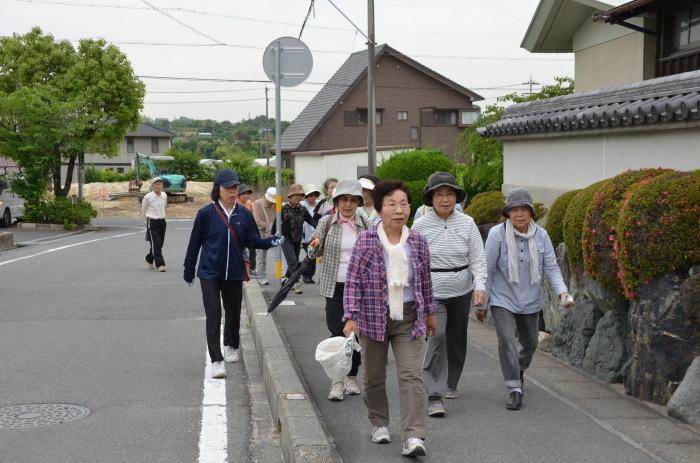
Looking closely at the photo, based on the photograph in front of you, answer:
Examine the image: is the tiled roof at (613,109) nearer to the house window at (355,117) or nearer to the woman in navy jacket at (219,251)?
the woman in navy jacket at (219,251)

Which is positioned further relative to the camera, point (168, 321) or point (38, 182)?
point (38, 182)

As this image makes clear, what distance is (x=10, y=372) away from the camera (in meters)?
7.80

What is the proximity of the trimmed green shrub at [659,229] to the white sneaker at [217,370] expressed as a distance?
137 inches

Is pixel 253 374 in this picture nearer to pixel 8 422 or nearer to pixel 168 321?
pixel 8 422

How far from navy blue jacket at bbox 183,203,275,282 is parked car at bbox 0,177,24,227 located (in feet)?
89.9

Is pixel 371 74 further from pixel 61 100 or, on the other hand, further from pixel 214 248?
pixel 61 100

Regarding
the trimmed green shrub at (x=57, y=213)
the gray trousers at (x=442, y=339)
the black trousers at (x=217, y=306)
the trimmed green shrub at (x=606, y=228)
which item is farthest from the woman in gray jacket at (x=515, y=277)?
the trimmed green shrub at (x=57, y=213)

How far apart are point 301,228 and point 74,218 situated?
22722 mm

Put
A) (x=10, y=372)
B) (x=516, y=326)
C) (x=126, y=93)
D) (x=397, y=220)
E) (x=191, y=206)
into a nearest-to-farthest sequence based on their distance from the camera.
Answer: (x=397, y=220) → (x=516, y=326) → (x=10, y=372) → (x=126, y=93) → (x=191, y=206)

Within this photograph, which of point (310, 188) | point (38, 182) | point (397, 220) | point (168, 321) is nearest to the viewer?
point (397, 220)

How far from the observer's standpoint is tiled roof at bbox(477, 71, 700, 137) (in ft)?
24.7

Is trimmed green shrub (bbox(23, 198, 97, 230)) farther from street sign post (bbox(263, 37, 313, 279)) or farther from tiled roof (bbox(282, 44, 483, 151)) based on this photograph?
street sign post (bbox(263, 37, 313, 279))

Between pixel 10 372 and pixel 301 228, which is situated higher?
pixel 301 228

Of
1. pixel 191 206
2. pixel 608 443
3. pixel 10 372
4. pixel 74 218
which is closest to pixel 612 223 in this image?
pixel 608 443
